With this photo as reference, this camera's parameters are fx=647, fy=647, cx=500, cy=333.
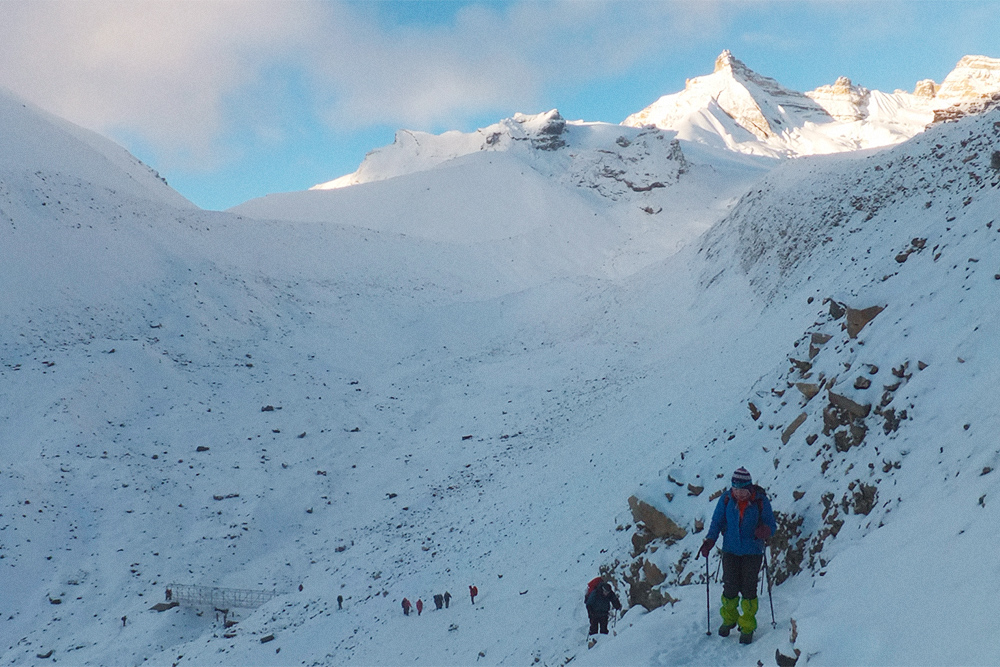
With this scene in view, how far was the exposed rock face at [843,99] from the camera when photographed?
162 metres

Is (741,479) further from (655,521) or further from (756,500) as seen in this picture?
(655,521)

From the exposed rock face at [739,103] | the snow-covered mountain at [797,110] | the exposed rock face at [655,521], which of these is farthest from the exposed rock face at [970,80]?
the exposed rock face at [655,521]

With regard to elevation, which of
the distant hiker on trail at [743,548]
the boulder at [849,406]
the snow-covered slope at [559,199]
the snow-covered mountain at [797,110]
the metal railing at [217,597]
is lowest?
the metal railing at [217,597]

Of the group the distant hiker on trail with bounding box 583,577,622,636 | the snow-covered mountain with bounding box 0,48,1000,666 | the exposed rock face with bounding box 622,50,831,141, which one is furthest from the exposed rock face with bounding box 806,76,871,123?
the distant hiker on trail with bounding box 583,577,622,636

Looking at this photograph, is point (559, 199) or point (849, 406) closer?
point (849, 406)

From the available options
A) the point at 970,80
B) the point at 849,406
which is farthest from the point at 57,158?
the point at 970,80

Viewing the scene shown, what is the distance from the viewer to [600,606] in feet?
31.8

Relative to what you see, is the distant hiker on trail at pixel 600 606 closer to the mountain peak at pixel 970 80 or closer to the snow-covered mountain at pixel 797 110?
the snow-covered mountain at pixel 797 110

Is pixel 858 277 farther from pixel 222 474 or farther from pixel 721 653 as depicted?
pixel 222 474

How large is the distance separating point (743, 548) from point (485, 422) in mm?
20685

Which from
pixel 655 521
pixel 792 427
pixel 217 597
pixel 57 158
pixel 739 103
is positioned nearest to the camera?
pixel 792 427

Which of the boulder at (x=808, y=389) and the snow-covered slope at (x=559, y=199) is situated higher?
the snow-covered slope at (x=559, y=199)

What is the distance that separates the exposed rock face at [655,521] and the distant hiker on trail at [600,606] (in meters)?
1.66

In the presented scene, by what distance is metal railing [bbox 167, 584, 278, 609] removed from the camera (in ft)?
61.8
